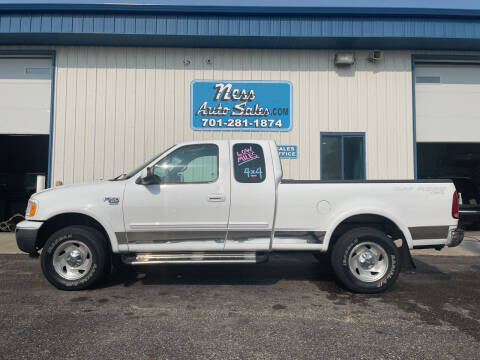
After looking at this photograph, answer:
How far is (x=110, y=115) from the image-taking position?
355 inches

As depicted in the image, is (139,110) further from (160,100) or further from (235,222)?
(235,222)

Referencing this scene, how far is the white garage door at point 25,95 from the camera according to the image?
30.5 feet

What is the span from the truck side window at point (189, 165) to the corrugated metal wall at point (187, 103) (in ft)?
15.4

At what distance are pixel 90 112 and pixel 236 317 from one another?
25.9 ft

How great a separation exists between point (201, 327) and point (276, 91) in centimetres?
742

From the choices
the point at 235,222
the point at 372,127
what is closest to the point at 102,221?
the point at 235,222

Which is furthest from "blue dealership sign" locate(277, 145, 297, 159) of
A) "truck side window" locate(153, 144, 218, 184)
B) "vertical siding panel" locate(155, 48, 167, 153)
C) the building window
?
"truck side window" locate(153, 144, 218, 184)

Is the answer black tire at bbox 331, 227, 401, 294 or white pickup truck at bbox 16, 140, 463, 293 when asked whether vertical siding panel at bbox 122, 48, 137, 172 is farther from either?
black tire at bbox 331, 227, 401, 294

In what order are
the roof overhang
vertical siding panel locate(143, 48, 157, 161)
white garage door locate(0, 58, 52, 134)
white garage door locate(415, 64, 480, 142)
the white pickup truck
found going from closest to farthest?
the white pickup truck < the roof overhang < vertical siding panel locate(143, 48, 157, 161) < white garage door locate(0, 58, 52, 134) < white garage door locate(415, 64, 480, 142)

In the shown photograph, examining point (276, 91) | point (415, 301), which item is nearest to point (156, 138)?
point (276, 91)

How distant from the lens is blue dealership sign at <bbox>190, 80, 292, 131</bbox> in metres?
9.00

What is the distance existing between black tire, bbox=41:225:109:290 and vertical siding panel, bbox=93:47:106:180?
5.10m

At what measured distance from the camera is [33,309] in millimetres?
3506

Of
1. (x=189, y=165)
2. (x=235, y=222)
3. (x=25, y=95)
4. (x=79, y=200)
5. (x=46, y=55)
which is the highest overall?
(x=46, y=55)
